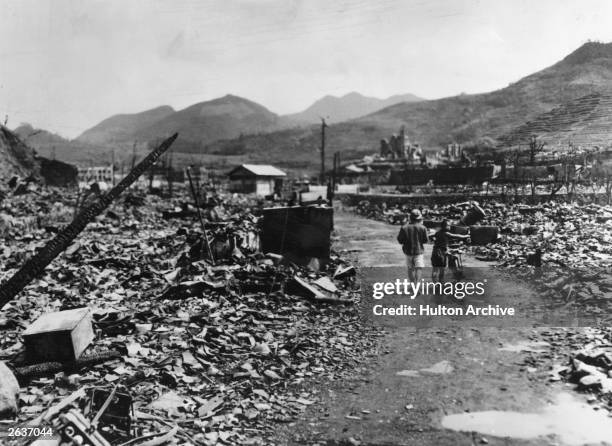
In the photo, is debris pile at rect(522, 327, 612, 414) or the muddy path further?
debris pile at rect(522, 327, 612, 414)

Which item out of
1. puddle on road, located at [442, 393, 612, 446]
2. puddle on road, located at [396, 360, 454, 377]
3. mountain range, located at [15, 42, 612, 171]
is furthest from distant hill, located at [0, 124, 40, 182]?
mountain range, located at [15, 42, 612, 171]

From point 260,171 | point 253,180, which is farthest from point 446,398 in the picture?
point 260,171

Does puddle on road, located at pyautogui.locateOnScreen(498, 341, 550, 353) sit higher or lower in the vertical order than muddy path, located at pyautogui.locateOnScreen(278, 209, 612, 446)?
higher

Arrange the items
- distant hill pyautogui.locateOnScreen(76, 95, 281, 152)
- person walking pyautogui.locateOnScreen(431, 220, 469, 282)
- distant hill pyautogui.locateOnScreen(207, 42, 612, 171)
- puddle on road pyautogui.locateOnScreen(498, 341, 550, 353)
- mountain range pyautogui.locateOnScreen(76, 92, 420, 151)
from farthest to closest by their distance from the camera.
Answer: mountain range pyautogui.locateOnScreen(76, 92, 420, 151), distant hill pyautogui.locateOnScreen(76, 95, 281, 152), distant hill pyautogui.locateOnScreen(207, 42, 612, 171), person walking pyautogui.locateOnScreen(431, 220, 469, 282), puddle on road pyautogui.locateOnScreen(498, 341, 550, 353)

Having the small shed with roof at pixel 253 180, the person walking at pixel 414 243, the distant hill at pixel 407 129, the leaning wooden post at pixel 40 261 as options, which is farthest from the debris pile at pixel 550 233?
the distant hill at pixel 407 129

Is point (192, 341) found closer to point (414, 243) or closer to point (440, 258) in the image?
point (414, 243)

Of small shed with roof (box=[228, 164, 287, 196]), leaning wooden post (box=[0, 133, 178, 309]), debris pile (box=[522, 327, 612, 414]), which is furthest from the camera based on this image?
small shed with roof (box=[228, 164, 287, 196])

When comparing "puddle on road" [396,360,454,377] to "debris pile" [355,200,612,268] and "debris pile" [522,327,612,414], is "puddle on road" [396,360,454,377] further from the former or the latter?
"debris pile" [355,200,612,268]
